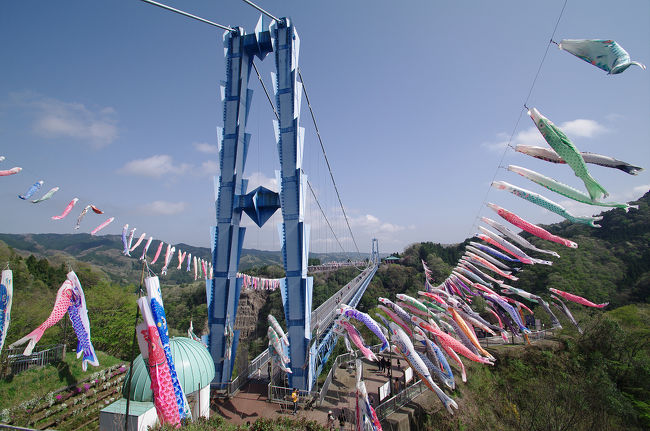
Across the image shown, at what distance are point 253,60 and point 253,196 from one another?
636 cm

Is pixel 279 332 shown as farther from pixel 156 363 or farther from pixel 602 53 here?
pixel 602 53

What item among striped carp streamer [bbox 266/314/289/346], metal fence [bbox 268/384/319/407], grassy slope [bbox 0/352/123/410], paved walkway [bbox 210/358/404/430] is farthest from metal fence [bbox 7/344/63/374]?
metal fence [bbox 268/384/319/407]

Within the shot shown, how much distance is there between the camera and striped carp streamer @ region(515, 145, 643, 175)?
5723mm

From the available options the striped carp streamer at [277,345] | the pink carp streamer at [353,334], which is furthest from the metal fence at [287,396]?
the pink carp streamer at [353,334]

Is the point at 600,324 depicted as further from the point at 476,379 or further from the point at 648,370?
the point at 476,379

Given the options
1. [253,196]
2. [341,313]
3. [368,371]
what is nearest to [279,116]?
[253,196]

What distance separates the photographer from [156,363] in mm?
5887

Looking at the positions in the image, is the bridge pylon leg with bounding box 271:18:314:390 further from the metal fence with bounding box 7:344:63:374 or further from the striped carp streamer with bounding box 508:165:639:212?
the metal fence with bounding box 7:344:63:374

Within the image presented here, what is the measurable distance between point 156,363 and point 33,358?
10.5 metres

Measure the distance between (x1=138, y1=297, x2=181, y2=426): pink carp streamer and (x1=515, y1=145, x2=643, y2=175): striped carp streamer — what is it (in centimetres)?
874

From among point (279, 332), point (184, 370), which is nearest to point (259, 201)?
point (279, 332)

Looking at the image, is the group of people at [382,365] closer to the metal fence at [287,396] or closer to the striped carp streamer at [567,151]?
the metal fence at [287,396]

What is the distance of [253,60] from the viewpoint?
14.1 meters

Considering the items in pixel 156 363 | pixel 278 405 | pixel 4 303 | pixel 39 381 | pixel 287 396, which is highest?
pixel 4 303
